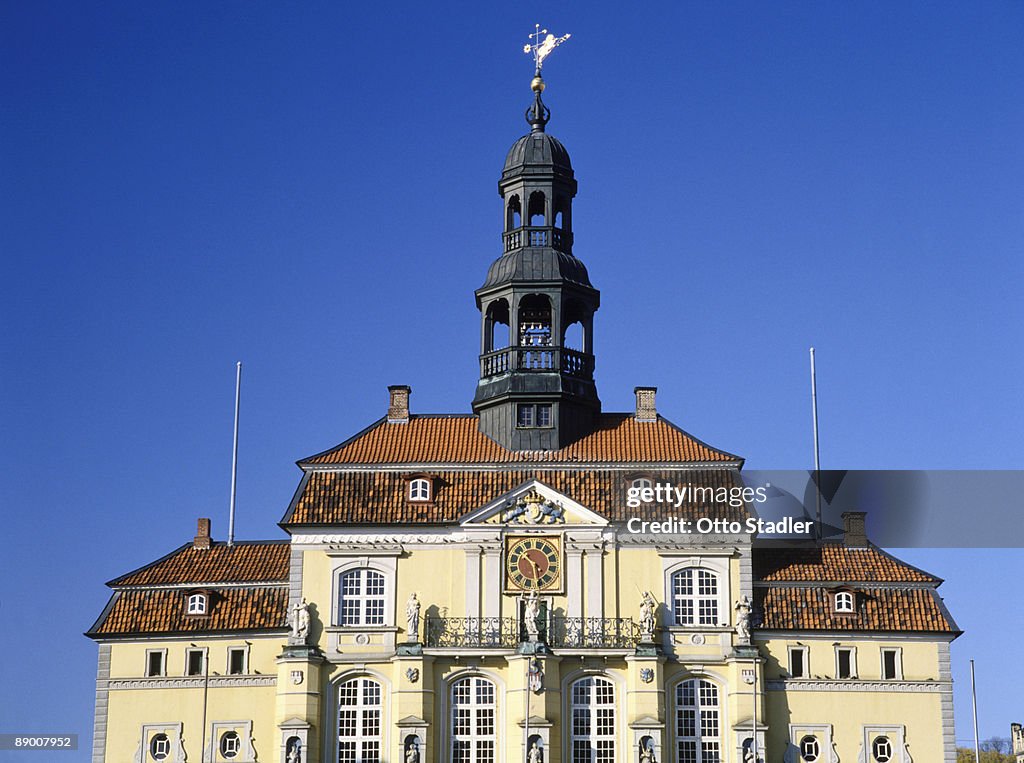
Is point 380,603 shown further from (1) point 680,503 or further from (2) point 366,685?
(1) point 680,503

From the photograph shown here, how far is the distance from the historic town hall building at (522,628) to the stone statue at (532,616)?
3.6 inches

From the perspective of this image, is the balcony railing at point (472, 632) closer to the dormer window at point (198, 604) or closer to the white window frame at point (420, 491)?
the white window frame at point (420, 491)

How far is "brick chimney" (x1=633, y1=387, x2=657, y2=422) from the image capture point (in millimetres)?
70062

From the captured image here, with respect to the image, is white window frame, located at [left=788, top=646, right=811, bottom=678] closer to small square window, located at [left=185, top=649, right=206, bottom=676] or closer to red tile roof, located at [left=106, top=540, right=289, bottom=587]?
red tile roof, located at [left=106, top=540, right=289, bottom=587]

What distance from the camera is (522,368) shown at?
69.5 metres

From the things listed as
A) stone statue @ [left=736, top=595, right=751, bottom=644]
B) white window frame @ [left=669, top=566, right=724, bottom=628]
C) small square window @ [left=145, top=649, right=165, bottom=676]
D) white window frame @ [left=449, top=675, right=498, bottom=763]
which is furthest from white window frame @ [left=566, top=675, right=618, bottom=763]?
small square window @ [left=145, top=649, right=165, bottom=676]

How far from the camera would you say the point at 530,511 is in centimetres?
6519

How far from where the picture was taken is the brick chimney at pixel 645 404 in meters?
70.1

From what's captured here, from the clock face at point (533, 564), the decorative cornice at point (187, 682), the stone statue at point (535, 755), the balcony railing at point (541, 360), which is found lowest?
the stone statue at point (535, 755)

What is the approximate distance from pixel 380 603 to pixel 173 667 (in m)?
9.48

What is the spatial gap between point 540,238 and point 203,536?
20.4m

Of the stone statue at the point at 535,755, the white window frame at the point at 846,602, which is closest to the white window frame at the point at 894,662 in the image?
the white window frame at the point at 846,602

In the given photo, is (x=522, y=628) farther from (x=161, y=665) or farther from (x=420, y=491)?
(x=161, y=665)

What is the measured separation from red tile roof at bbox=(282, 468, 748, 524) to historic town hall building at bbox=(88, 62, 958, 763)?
0.31 ft
